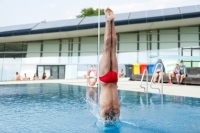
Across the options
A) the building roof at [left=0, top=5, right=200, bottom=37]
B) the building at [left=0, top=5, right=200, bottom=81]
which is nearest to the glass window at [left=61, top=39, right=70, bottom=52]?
the building at [left=0, top=5, right=200, bottom=81]

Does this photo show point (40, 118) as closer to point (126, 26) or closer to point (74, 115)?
point (74, 115)

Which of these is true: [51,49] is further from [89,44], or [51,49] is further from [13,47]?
[89,44]

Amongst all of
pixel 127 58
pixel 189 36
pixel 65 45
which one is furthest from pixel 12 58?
pixel 189 36

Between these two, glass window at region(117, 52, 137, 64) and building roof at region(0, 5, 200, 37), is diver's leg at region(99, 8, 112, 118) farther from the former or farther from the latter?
glass window at region(117, 52, 137, 64)

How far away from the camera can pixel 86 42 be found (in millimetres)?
23578

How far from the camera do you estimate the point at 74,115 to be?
5031 mm

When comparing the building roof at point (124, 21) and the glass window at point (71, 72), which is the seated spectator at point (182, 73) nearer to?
the building roof at point (124, 21)

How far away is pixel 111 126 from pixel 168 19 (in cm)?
1703

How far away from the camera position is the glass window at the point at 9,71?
1898 cm

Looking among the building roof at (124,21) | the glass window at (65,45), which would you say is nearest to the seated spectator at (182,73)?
the building roof at (124,21)

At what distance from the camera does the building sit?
64.0 ft

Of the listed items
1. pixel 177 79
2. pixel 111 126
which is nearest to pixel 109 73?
pixel 111 126

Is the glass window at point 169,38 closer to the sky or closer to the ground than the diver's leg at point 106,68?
closer to the sky

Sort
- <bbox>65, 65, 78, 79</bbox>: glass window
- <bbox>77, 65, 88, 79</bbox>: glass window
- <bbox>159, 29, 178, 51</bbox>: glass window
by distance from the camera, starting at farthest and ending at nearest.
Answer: <bbox>159, 29, 178, 51</bbox>: glass window
<bbox>65, 65, 78, 79</bbox>: glass window
<bbox>77, 65, 88, 79</bbox>: glass window
